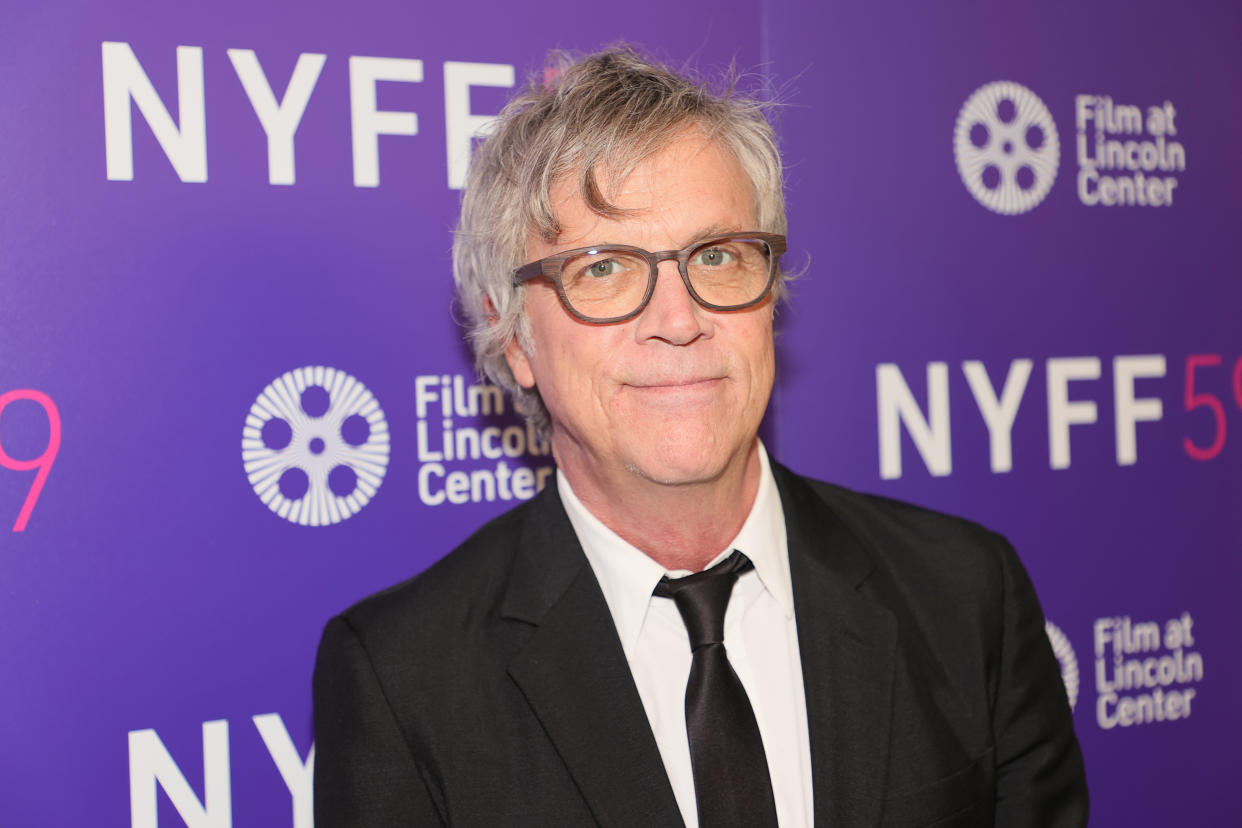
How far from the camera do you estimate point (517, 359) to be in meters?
1.68

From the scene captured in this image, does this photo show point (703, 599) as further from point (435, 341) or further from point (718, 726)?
point (435, 341)

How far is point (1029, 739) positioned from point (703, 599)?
60cm

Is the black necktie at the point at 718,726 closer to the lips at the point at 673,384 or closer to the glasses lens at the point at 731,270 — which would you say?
the lips at the point at 673,384

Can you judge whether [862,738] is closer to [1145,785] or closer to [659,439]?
[659,439]

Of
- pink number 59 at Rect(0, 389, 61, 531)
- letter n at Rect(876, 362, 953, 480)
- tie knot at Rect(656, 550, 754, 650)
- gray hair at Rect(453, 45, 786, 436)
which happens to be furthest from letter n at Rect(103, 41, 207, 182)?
letter n at Rect(876, 362, 953, 480)

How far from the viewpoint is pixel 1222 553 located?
2.52m

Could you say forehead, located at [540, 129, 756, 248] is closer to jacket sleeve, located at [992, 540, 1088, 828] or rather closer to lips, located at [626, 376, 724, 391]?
lips, located at [626, 376, 724, 391]

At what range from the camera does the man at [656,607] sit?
56.9 inches

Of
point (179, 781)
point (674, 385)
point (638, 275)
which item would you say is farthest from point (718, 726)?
point (179, 781)

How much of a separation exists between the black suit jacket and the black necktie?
7cm

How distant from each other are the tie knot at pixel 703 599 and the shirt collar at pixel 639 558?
0.03 m

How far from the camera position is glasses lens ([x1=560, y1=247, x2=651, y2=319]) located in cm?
146

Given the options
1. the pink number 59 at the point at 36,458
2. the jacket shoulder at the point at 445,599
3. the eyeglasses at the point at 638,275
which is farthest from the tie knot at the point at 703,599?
the pink number 59 at the point at 36,458

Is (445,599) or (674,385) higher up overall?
(674,385)
